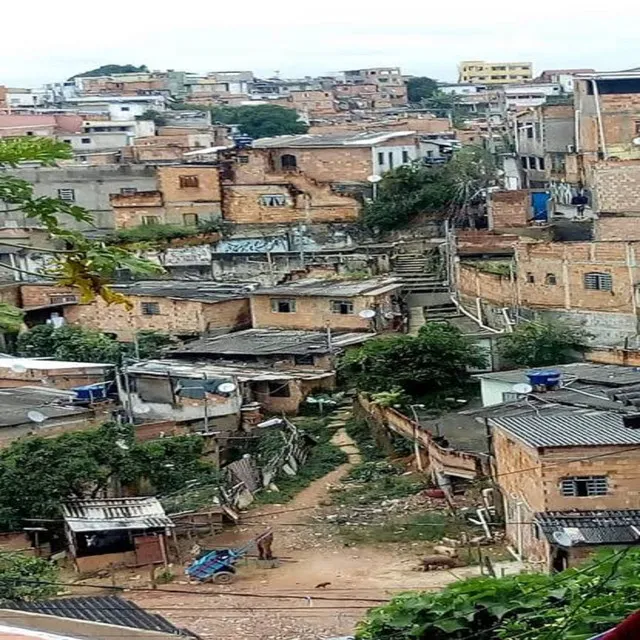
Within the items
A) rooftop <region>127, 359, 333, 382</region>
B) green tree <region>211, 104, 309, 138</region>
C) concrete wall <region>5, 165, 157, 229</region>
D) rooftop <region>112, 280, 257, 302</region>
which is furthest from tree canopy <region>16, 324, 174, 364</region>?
green tree <region>211, 104, 309, 138</region>

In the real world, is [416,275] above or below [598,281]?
below

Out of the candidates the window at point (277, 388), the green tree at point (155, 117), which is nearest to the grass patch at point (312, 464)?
the window at point (277, 388)

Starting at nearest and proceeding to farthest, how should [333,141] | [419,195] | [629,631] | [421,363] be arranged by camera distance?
[629,631] < [421,363] < [419,195] < [333,141]

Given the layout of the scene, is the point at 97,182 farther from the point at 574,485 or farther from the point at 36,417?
the point at 574,485

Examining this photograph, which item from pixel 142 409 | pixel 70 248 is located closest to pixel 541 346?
pixel 142 409

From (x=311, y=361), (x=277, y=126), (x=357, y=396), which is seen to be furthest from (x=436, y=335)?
(x=277, y=126)

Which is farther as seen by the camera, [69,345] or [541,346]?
[69,345]
